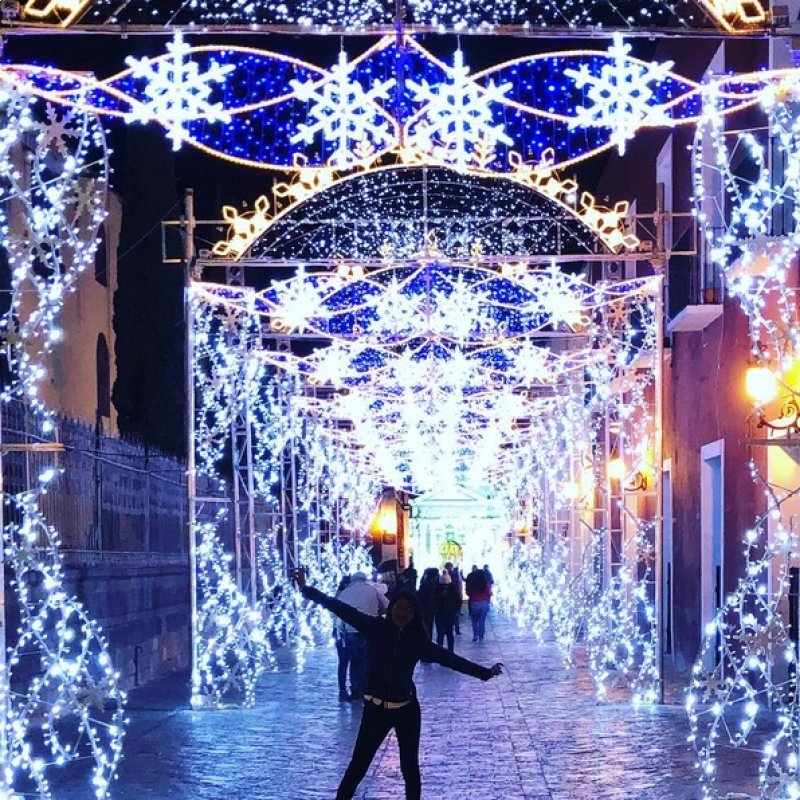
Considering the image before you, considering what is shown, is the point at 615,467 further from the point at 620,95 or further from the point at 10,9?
the point at 10,9

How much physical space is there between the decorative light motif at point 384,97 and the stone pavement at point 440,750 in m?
4.75

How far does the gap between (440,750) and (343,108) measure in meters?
6.29

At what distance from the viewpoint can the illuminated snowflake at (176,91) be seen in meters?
9.81

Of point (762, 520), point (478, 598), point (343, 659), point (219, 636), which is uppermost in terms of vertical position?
point (762, 520)

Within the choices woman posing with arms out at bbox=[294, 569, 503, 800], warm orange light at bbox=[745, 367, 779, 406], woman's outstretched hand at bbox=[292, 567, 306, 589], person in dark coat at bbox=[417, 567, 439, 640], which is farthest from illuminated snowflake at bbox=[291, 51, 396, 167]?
person in dark coat at bbox=[417, 567, 439, 640]

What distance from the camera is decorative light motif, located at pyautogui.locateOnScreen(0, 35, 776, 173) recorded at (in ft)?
32.6

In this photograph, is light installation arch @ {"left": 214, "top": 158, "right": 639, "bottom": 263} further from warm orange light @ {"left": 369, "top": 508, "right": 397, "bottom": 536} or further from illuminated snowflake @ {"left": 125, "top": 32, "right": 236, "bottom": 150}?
warm orange light @ {"left": 369, "top": 508, "right": 397, "bottom": 536}

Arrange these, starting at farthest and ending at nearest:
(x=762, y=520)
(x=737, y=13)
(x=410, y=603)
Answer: (x=762, y=520), (x=410, y=603), (x=737, y=13)

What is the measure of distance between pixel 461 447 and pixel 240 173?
57.9 feet

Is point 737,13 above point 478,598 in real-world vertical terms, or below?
above

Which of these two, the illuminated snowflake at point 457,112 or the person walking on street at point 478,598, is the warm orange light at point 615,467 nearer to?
the person walking on street at point 478,598

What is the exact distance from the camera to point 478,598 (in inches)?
1220

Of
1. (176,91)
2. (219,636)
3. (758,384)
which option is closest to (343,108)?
(176,91)

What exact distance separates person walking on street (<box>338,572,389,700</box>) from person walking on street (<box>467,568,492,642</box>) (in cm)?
1187
